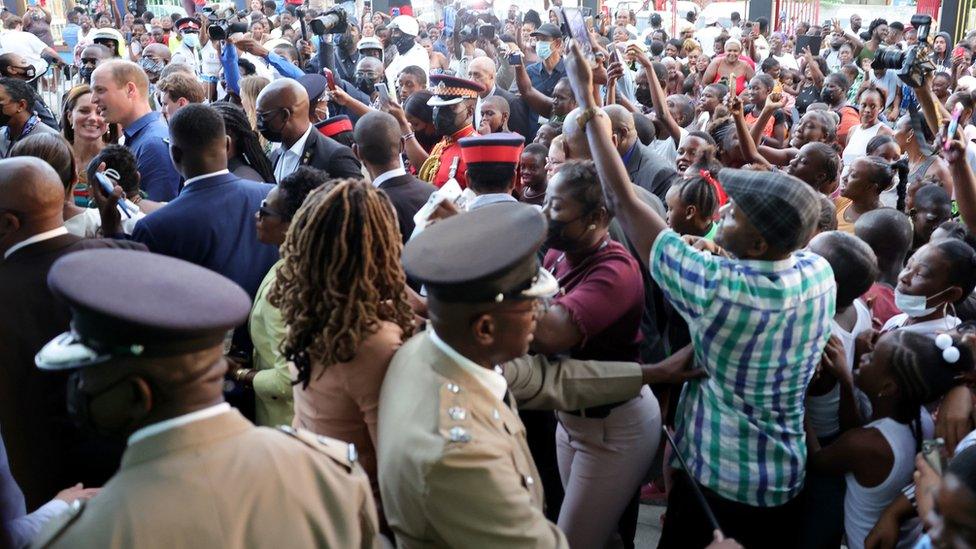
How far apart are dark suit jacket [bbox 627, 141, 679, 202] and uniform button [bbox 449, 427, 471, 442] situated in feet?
10.4

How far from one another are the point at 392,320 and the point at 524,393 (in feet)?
1.87

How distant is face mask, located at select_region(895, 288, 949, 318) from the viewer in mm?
2975

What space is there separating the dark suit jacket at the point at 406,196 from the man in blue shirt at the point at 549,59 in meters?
4.34

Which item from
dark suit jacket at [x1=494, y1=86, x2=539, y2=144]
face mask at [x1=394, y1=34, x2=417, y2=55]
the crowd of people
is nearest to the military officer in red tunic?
the crowd of people

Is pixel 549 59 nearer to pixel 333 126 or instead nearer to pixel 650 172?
pixel 333 126

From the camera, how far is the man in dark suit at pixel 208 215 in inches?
131

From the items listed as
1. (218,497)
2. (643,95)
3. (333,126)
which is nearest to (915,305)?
(218,497)

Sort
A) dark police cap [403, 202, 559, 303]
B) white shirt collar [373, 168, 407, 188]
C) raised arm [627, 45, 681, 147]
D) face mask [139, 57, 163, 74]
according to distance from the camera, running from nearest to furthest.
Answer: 1. dark police cap [403, 202, 559, 303]
2. white shirt collar [373, 168, 407, 188]
3. raised arm [627, 45, 681, 147]
4. face mask [139, 57, 163, 74]

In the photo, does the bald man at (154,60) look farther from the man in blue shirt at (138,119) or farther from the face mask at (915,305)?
the face mask at (915,305)

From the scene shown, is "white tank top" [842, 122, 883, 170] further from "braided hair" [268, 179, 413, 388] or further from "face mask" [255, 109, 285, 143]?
"braided hair" [268, 179, 413, 388]

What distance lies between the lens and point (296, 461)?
1.53 m

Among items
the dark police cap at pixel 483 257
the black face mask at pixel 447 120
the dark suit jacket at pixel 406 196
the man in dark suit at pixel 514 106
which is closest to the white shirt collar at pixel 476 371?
the dark police cap at pixel 483 257

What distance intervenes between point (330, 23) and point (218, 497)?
7.12m

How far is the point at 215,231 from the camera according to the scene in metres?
3.36
